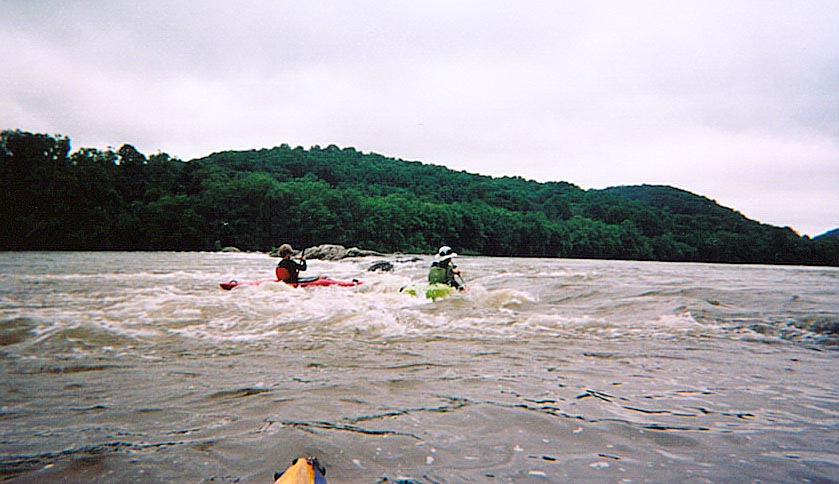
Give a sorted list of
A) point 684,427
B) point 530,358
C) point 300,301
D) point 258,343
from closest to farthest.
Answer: point 684,427 < point 530,358 < point 258,343 < point 300,301

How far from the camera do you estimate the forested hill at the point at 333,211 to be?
4928 centimetres

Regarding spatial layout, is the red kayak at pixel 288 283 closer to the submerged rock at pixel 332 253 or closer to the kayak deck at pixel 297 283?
the kayak deck at pixel 297 283

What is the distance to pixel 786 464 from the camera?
246 cm

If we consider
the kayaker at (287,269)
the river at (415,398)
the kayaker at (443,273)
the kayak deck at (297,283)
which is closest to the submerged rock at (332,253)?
the kayak deck at (297,283)

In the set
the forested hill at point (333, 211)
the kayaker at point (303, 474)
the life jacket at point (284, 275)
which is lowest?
the kayaker at point (303, 474)

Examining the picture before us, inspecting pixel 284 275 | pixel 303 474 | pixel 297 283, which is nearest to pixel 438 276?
pixel 297 283

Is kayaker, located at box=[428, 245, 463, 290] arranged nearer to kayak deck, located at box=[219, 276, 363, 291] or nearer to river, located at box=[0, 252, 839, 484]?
Result: kayak deck, located at box=[219, 276, 363, 291]

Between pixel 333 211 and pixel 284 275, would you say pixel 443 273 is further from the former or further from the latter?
pixel 333 211

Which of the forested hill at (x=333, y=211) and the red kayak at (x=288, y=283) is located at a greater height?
the forested hill at (x=333, y=211)

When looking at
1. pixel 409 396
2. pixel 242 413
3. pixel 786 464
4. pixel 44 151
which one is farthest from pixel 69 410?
pixel 44 151

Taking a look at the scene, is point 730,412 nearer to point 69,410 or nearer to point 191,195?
point 69,410

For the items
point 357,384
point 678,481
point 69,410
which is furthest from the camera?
point 357,384

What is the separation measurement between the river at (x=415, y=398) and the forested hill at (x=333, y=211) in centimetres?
5005

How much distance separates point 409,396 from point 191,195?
71733 mm
